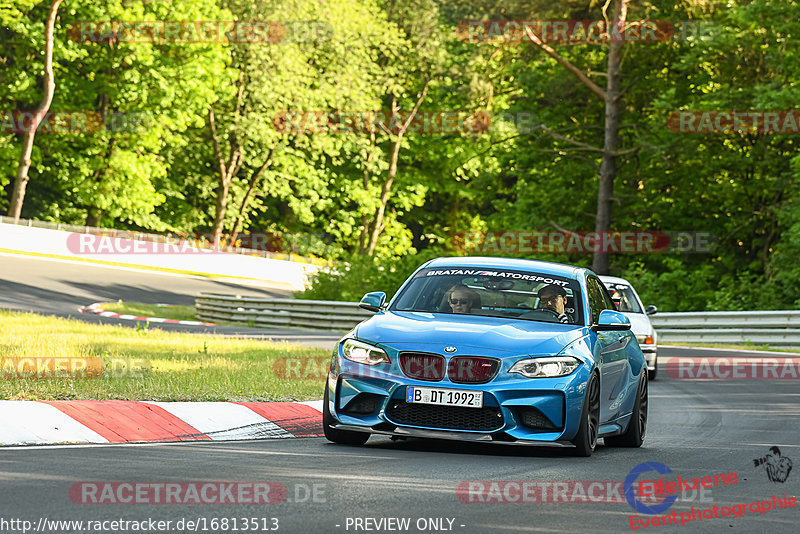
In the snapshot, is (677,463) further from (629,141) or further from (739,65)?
(629,141)

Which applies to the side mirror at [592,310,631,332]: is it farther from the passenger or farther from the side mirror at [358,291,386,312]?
the side mirror at [358,291,386,312]

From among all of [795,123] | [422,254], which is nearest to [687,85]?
[795,123]

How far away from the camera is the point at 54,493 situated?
6.76 meters

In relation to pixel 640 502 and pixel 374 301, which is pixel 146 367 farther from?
pixel 640 502

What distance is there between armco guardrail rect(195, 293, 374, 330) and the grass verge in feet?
38.6

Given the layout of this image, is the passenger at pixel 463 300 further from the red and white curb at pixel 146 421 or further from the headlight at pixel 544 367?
the red and white curb at pixel 146 421

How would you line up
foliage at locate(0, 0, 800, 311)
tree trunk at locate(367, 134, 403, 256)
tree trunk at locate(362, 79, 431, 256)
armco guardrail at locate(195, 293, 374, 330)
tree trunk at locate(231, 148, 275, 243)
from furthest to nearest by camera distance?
tree trunk at locate(367, 134, 403, 256), tree trunk at locate(362, 79, 431, 256), tree trunk at locate(231, 148, 275, 243), foliage at locate(0, 0, 800, 311), armco guardrail at locate(195, 293, 374, 330)

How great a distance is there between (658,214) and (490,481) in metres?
34.4

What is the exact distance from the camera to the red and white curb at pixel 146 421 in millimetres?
9414

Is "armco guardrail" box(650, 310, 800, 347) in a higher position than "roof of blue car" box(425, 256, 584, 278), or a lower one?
lower

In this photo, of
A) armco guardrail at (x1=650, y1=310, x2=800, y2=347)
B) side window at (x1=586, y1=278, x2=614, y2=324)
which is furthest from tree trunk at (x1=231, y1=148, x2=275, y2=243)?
side window at (x1=586, y1=278, x2=614, y2=324)

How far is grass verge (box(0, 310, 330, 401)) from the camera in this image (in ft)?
38.1

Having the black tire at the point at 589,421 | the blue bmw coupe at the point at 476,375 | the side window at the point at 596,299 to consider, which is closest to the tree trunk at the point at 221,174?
the side window at the point at 596,299

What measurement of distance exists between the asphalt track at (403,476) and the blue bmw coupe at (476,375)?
25 centimetres
